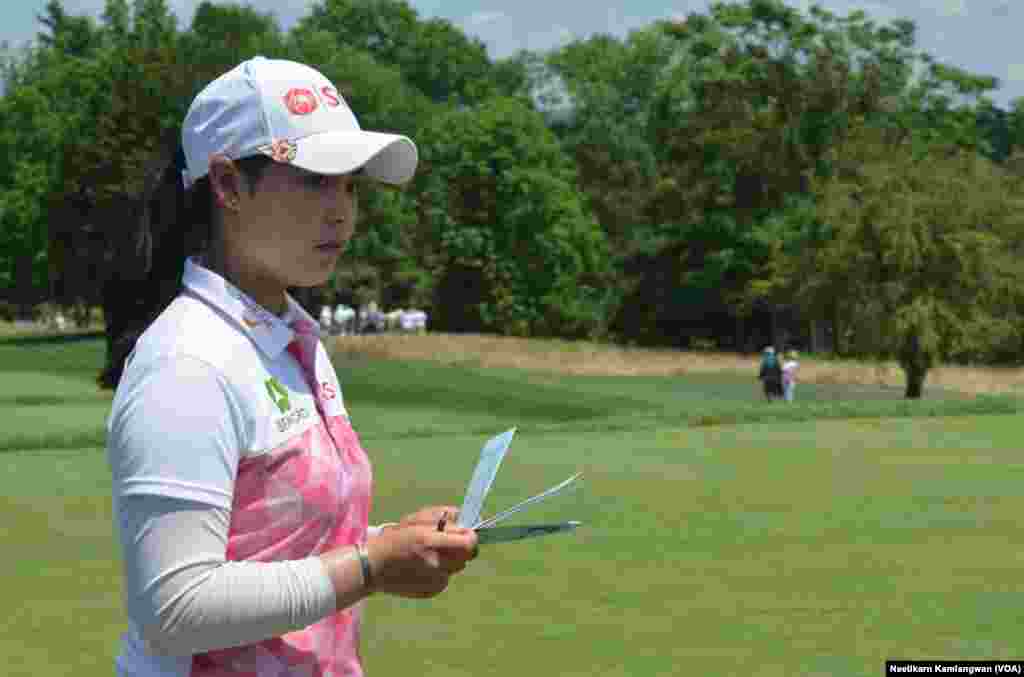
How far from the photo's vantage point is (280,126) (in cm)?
291

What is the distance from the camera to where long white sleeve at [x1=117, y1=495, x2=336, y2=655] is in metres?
2.66

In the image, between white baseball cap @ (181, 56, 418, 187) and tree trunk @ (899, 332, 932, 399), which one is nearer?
white baseball cap @ (181, 56, 418, 187)

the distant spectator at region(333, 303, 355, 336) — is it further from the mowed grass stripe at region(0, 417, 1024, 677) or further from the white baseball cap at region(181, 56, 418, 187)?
the white baseball cap at region(181, 56, 418, 187)

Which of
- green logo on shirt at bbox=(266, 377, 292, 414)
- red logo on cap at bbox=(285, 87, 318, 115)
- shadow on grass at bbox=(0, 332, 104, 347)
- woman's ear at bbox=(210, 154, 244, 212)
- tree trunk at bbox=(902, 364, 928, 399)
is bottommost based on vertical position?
shadow on grass at bbox=(0, 332, 104, 347)

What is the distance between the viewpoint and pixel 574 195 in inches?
3479

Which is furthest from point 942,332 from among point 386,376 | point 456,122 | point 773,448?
point 456,122

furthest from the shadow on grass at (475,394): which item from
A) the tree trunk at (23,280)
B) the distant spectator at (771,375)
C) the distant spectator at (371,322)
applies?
the tree trunk at (23,280)

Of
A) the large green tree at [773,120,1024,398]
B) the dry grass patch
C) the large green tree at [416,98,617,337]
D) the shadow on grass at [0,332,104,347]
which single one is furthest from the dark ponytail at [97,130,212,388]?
the large green tree at [416,98,617,337]

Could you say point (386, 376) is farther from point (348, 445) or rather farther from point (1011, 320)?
point (348, 445)

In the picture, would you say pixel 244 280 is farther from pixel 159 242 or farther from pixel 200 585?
pixel 200 585

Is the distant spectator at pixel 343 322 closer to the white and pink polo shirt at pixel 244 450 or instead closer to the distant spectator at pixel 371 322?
the distant spectator at pixel 371 322

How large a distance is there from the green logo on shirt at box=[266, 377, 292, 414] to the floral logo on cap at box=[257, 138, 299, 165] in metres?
0.35

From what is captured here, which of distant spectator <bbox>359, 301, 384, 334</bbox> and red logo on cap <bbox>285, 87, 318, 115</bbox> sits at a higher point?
red logo on cap <bbox>285, 87, 318, 115</bbox>

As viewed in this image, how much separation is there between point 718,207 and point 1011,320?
40.9 metres
